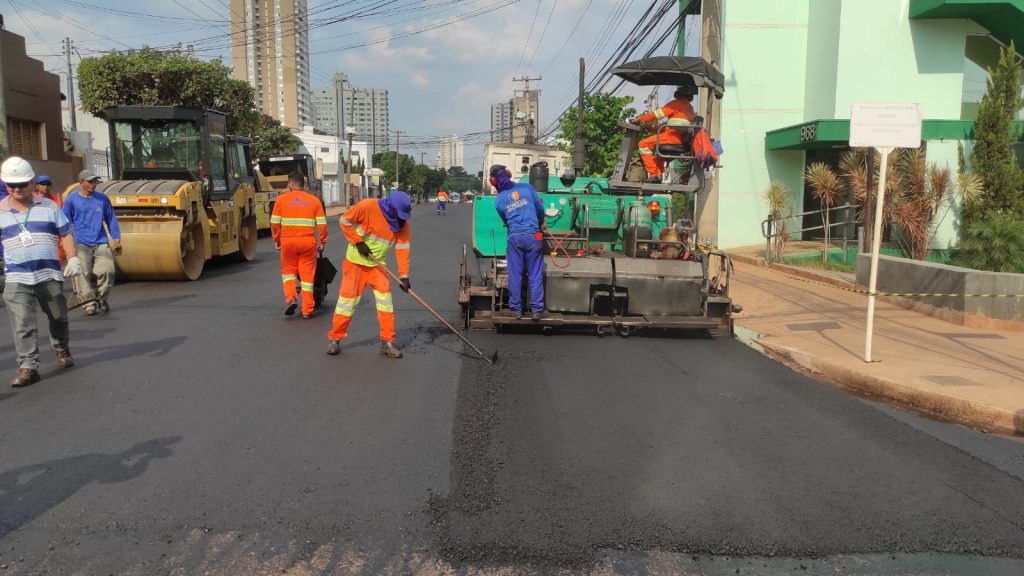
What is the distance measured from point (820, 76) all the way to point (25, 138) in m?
24.6

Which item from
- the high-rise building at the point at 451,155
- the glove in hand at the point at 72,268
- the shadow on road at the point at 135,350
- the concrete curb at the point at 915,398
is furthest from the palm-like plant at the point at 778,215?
the high-rise building at the point at 451,155

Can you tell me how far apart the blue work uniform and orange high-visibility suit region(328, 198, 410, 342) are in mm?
1397

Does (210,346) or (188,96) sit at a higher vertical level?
(188,96)

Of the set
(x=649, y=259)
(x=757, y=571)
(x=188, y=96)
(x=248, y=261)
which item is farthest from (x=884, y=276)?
(x=188, y=96)

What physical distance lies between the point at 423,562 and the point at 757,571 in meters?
1.51

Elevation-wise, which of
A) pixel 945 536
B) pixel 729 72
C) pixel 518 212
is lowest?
pixel 945 536

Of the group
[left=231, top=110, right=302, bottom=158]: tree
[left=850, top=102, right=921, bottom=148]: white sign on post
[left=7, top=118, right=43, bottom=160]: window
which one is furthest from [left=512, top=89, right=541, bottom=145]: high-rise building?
[left=850, top=102, right=921, bottom=148]: white sign on post

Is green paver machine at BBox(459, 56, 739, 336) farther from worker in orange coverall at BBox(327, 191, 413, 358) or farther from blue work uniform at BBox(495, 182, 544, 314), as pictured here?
worker in orange coverall at BBox(327, 191, 413, 358)

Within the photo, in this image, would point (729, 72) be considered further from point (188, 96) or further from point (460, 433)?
point (188, 96)

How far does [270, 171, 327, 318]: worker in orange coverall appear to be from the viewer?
912 cm

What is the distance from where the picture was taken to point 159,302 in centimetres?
1014

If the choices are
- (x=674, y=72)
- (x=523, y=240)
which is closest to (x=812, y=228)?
(x=674, y=72)

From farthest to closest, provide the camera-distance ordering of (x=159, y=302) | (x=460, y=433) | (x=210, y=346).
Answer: (x=159, y=302), (x=210, y=346), (x=460, y=433)

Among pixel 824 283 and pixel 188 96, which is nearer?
pixel 824 283
